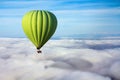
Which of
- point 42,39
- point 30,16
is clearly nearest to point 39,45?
point 42,39

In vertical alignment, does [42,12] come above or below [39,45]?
above

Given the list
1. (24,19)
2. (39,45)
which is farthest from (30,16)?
(39,45)

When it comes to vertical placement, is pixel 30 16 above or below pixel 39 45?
above

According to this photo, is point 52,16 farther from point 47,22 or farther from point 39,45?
point 39,45

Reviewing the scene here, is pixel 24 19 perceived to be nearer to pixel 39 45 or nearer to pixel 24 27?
pixel 24 27

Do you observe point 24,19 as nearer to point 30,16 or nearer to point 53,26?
point 30,16
